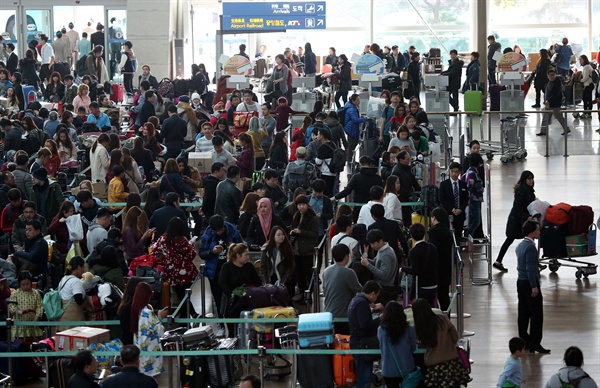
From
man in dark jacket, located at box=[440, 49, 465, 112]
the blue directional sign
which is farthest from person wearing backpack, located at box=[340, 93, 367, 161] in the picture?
the blue directional sign

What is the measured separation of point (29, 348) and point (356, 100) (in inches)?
427

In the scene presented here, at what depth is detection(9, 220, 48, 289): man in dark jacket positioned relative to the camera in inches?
507

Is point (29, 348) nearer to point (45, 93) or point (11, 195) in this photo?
point (11, 195)

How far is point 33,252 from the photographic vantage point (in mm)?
12883

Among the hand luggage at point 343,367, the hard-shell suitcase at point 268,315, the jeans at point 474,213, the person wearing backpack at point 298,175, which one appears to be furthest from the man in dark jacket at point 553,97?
the hand luggage at point 343,367

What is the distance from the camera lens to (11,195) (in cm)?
1416

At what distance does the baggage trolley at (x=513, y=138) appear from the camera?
24531 mm

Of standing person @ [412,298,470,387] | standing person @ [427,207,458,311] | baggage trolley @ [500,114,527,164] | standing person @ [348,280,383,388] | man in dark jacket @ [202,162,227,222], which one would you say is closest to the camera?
standing person @ [412,298,470,387]

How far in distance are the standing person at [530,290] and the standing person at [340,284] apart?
1992 millimetres

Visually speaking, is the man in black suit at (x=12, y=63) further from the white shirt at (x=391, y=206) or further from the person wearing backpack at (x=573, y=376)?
the person wearing backpack at (x=573, y=376)

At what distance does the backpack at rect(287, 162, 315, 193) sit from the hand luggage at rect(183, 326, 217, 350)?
17.1 feet

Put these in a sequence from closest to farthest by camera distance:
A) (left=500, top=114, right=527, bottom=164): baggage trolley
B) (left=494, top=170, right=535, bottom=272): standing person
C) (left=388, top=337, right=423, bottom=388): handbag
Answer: (left=388, top=337, right=423, bottom=388): handbag
(left=494, top=170, right=535, bottom=272): standing person
(left=500, top=114, right=527, bottom=164): baggage trolley

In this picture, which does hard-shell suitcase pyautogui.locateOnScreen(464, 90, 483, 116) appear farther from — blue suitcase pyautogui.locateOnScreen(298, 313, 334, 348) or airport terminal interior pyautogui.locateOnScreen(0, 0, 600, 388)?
blue suitcase pyautogui.locateOnScreen(298, 313, 334, 348)

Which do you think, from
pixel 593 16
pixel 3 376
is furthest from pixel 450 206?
pixel 593 16
